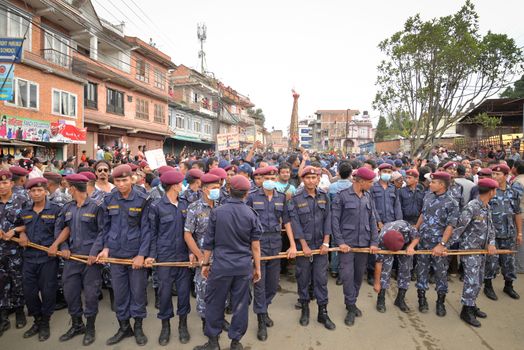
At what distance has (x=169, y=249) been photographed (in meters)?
4.00

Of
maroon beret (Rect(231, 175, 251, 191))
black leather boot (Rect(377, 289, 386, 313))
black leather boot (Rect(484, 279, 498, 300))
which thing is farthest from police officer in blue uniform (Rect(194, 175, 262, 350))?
black leather boot (Rect(484, 279, 498, 300))

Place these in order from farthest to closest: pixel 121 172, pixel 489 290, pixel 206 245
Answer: pixel 489 290
pixel 121 172
pixel 206 245

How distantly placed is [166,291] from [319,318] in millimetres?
2068

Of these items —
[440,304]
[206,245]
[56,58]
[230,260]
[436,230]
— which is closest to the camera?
[230,260]

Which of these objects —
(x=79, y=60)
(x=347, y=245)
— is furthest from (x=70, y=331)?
(x=79, y=60)

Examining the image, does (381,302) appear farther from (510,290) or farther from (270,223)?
(510,290)

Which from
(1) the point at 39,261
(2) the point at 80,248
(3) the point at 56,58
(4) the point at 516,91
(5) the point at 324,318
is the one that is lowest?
(5) the point at 324,318

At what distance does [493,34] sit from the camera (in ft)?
46.5

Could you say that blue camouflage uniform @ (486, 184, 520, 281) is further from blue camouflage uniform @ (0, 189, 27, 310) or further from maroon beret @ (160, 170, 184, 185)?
blue camouflage uniform @ (0, 189, 27, 310)

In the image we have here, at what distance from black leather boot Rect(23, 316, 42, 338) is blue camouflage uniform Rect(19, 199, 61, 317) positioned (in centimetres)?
6

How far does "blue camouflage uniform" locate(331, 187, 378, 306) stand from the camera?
4.45m

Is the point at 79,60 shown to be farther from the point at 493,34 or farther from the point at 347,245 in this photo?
the point at 493,34

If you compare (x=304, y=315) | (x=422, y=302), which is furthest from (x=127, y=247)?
(x=422, y=302)

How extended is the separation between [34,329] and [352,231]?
173 inches
